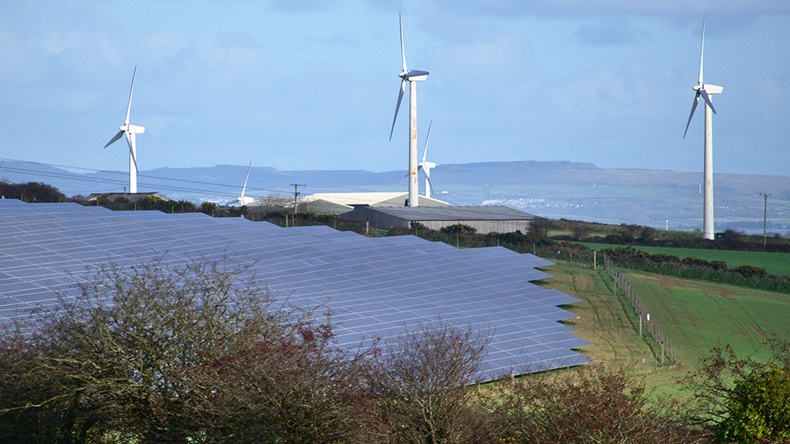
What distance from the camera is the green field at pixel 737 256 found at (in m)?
90.9


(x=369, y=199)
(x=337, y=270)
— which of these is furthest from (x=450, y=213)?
(x=369, y=199)

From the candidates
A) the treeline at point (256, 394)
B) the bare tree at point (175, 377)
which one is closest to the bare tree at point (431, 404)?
the treeline at point (256, 394)

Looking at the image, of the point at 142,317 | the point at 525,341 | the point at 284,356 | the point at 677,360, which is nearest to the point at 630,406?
the point at 284,356

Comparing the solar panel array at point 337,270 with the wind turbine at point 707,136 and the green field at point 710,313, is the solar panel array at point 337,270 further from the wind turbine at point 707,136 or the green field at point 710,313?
the wind turbine at point 707,136

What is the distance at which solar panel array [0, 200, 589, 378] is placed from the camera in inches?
1690

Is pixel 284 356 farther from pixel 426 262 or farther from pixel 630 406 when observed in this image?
pixel 426 262

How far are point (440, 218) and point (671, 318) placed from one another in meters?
49.2

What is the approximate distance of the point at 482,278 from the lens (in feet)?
183

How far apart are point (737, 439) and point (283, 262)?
30.1 m

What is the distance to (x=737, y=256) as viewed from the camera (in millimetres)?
99188

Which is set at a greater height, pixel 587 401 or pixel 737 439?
pixel 587 401

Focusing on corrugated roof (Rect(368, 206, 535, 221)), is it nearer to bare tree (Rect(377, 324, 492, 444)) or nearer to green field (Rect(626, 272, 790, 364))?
green field (Rect(626, 272, 790, 364))

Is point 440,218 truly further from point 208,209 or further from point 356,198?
point 356,198

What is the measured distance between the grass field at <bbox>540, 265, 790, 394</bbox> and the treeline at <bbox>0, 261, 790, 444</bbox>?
18.8 metres
